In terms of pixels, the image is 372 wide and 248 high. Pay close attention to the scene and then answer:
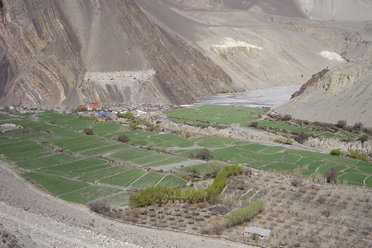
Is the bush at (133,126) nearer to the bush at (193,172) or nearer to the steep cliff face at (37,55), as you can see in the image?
the steep cliff face at (37,55)

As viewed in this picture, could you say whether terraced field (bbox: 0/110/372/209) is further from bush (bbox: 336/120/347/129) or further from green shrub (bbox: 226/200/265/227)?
bush (bbox: 336/120/347/129)

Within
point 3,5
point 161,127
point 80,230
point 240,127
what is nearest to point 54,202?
point 80,230

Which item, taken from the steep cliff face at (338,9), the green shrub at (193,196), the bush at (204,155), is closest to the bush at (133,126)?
the bush at (204,155)

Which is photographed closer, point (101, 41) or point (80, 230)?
point (80, 230)

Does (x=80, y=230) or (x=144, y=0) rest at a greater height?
(x=144, y=0)

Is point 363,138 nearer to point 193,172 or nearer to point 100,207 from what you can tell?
point 193,172

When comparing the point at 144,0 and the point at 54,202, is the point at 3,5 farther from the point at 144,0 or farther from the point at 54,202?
the point at 54,202

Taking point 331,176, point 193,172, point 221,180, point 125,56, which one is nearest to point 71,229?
point 221,180
